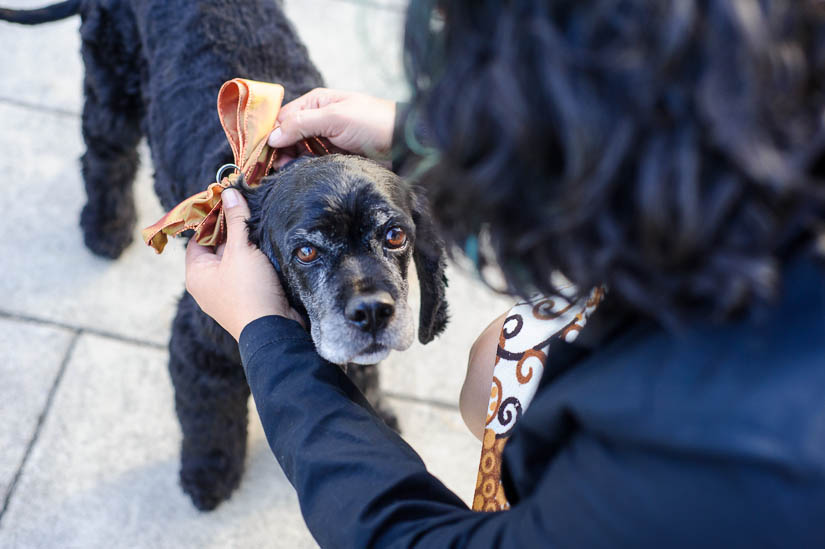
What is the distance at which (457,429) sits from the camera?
2764 mm

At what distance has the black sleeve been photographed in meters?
0.84

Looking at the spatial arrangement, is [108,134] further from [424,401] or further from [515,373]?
[515,373]

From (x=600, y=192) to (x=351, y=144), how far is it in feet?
4.22

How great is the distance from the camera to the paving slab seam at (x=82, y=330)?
109 inches

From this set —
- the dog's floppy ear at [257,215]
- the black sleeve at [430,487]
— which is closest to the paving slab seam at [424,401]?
the dog's floppy ear at [257,215]

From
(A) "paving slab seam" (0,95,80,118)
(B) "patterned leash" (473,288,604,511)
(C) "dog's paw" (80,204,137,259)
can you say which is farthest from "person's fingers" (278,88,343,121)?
(A) "paving slab seam" (0,95,80,118)

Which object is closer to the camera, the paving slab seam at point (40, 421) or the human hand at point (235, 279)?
the human hand at point (235, 279)

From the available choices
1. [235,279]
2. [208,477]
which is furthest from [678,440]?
[208,477]

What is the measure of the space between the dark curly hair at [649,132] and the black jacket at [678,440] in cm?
Answer: 7

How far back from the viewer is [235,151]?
187 centimetres

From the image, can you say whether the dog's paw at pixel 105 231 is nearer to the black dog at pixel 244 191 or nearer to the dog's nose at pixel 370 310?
the black dog at pixel 244 191

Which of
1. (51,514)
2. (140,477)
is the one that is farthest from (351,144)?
(51,514)

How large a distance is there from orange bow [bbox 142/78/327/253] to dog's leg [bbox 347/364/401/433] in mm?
687

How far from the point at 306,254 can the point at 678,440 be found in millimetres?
1188
